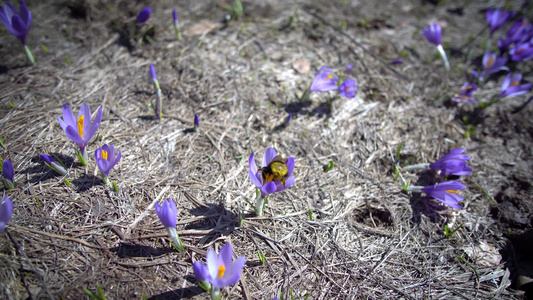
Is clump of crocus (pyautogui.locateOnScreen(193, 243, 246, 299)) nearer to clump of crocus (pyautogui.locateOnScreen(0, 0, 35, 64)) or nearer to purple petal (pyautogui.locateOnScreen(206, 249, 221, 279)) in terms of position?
purple petal (pyautogui.locateOnScreen(206, 249, 221, 279))

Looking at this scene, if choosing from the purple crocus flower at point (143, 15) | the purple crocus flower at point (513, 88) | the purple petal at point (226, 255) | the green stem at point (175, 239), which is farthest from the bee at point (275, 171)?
the purple crocus flower at point (513, 88)

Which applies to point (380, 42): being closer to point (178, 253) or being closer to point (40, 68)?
point (178, 253)

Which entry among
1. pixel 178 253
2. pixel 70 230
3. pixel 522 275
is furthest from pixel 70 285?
pixel 522 275

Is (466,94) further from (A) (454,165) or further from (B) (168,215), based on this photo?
(B) (168,215)

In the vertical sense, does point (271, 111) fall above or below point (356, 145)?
above

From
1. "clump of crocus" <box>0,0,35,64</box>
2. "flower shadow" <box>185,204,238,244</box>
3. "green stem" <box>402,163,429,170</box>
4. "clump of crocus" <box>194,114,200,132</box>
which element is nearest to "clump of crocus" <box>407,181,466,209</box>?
"green stem" <box>402,163,429,170</box>

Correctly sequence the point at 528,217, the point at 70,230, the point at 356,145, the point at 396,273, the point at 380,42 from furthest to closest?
the point at 380,42 < the point at 356,145 < the point at 528,217 < the point at 396,273 < the point at 70,230

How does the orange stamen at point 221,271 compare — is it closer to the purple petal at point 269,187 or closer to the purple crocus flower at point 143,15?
the purple petal at point 269,187
